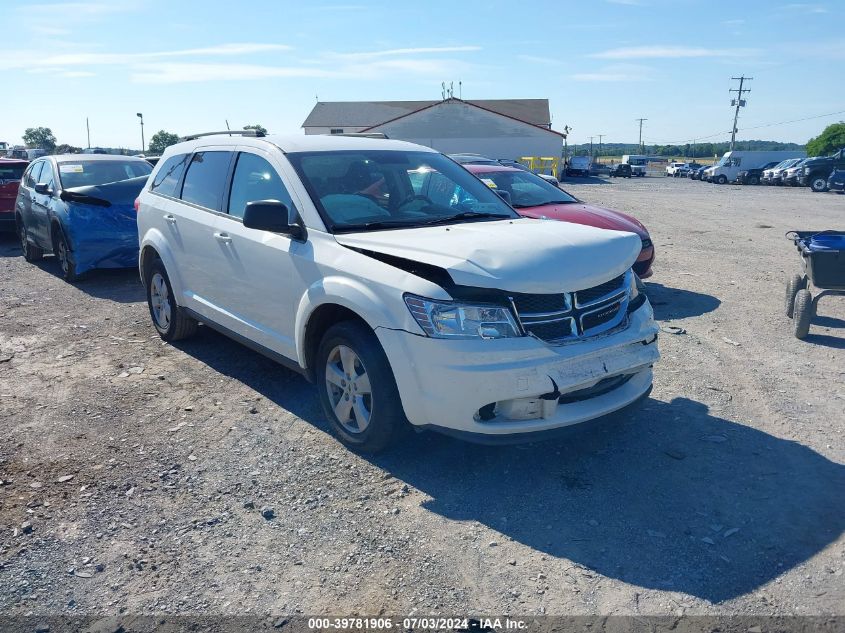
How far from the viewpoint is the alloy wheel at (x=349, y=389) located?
430 centimetres

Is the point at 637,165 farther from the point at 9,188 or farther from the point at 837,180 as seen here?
the point at 9,188

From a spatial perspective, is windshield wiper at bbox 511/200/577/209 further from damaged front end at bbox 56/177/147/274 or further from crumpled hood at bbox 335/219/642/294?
damaged front end at bbox 56/177/147/274

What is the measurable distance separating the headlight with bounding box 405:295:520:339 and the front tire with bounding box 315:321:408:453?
43 cm

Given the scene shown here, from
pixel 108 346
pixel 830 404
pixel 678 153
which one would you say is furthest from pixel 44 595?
pixel 678 153

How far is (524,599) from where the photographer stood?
3102mm

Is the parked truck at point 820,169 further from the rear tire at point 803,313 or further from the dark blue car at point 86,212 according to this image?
the dark blue car at point 86,212

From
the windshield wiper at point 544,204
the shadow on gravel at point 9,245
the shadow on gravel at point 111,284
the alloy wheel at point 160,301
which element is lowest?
the shadow on gravel at point 9,245

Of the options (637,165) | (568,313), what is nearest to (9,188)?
(568,313)

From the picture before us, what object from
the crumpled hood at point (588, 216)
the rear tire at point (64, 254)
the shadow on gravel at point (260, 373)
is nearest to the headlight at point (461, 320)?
the shadow on gravel at point (260, 373)

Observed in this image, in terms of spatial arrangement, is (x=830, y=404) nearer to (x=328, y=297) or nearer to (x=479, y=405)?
(x=479, y=405)

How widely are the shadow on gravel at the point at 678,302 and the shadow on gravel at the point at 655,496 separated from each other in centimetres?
317

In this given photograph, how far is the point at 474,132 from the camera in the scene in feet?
180

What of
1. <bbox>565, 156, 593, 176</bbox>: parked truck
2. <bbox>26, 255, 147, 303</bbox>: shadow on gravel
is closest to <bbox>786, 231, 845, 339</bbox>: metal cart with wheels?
<bbox>26, 255, 147, 303</bbox>: shadow on gravel

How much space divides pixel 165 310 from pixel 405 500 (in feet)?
12.7
